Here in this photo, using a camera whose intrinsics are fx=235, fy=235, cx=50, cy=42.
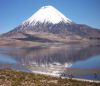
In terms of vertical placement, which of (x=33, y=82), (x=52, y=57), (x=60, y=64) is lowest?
(x=33, y=82)

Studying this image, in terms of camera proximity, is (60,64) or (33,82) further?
(60,64)

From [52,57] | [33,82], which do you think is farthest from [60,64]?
[33,82]

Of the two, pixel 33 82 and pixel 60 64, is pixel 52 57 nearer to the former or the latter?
pixel 60 64

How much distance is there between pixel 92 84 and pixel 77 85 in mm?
1591

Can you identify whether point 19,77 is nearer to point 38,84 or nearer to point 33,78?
point 33,78

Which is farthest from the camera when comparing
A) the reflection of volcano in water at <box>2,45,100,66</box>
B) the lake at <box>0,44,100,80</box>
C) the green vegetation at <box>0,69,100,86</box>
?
the reflection of volcano in water at <box>2,45,100,66</box>

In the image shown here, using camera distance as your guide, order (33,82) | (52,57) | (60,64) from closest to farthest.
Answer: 1. (33,82)
2. (60,64)
3. (52,57)

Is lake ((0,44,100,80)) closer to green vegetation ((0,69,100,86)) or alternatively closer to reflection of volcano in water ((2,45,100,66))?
reflection of volcano in water ((2,45,100,66))

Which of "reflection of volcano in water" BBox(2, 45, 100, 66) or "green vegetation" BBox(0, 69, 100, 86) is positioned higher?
"reflection of volcano in water" BBox(2, 45, 100, 66)

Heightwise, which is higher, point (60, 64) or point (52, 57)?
point (52, 57)

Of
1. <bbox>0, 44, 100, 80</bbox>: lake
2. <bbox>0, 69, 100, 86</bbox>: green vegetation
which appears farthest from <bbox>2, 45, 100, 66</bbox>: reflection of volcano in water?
<bbox>0, 69, 100, 86</bbox>: green vegetation

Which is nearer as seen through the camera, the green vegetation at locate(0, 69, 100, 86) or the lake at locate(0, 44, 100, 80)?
the green vegetation at locate(0, 69, 100, 86)

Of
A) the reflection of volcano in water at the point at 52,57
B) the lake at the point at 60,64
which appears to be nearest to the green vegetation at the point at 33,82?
the lake at the point at 60,64

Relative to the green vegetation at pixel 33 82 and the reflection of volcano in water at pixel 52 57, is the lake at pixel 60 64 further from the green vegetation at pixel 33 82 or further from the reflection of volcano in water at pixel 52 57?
the green vegetation at pixel 33 82
